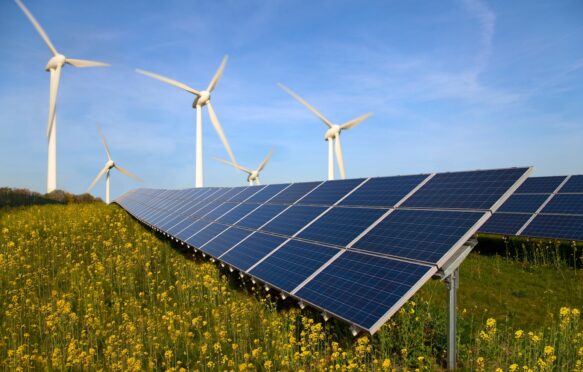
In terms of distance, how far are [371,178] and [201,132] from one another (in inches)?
1276

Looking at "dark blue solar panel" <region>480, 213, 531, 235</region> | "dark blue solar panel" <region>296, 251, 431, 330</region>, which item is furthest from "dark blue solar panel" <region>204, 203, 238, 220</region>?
"dark blue solar panel" <region>480, 213, 531, 235</region>

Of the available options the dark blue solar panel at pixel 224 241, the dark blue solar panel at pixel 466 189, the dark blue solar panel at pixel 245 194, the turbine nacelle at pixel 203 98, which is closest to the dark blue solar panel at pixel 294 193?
the dark blue solar panel at pixel 224 241

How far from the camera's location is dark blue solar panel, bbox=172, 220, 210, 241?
16820 mm

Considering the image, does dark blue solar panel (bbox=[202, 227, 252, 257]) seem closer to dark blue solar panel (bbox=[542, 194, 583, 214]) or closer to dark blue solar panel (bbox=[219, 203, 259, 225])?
dark blue solar panel (bbox=[219, 203, 259, 225])

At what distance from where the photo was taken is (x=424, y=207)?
A: 379 inches

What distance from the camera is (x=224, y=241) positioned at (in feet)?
46.1

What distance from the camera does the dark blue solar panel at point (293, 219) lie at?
12.4m

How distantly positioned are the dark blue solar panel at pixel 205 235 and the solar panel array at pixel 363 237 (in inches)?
3.0

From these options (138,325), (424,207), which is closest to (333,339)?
(424,207)

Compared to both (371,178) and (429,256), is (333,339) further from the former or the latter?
(371,178)

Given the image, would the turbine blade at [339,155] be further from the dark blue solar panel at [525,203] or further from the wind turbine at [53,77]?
the wind turbine at [53,77]

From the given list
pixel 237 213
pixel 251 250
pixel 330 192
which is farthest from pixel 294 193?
pixel 251 250

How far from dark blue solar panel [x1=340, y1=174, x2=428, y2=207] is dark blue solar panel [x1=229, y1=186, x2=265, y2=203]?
29.2ft

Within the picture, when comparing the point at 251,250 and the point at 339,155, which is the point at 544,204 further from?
the point at 339,155
